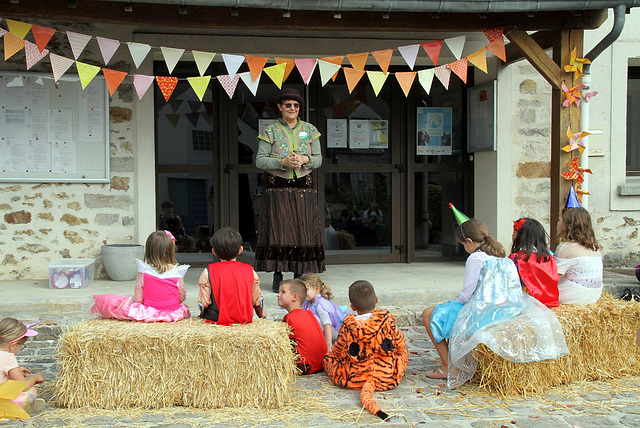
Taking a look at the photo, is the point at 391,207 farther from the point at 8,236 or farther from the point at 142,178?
the point at 8,236

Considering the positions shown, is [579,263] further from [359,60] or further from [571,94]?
[359,60]

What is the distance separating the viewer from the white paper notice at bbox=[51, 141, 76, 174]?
630cm

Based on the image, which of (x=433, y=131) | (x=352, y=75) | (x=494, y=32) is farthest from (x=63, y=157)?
(x=494, y=32)

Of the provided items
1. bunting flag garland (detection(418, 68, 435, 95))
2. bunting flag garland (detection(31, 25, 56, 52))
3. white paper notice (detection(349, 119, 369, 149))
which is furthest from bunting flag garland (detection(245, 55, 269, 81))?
white paper notice (detection(349, 119, 369, 149))

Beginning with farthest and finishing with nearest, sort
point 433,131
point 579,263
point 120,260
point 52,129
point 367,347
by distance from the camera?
point 433,131 → point 52,129 → point 120,260 → point 579,263 → point 367,347

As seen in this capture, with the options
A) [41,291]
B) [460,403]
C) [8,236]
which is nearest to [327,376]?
[460,403]

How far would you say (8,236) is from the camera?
6.23 metres

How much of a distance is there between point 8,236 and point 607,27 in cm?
626

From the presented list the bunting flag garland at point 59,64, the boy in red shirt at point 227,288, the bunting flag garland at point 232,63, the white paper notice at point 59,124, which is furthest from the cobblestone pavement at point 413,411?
the white paper notice at point 59,124

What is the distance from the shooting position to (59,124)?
6.32 m

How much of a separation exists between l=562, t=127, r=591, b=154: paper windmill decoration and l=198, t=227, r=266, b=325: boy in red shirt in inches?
116

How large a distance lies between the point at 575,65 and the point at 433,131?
7.34ft

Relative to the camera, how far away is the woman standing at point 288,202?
18.6 ft

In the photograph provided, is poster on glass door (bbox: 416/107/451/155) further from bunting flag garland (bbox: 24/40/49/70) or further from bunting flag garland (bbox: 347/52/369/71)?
bunting flag garland (bbox: 24/40/49/70)
